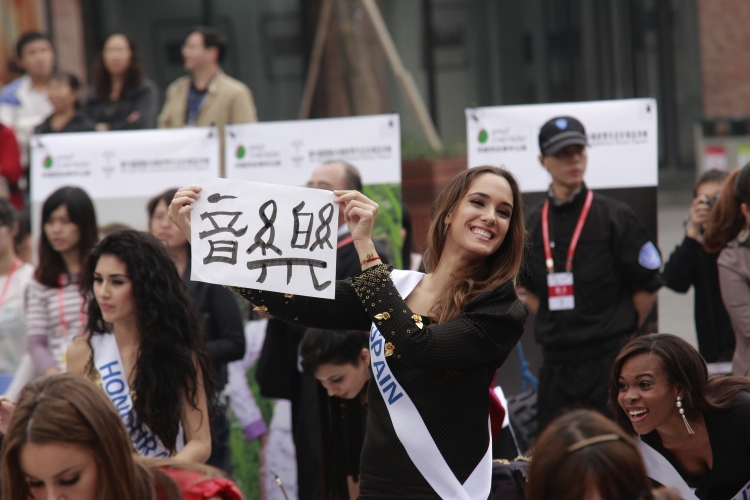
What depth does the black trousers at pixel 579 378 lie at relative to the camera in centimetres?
476

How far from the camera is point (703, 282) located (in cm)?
521

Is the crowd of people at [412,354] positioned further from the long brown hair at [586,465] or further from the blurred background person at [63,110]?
the blurred background person at [63,110]

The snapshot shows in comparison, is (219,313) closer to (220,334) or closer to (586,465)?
(220,334)

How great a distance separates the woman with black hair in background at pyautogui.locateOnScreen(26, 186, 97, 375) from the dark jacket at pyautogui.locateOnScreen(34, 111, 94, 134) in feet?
7.05

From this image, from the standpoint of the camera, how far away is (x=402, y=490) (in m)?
2.75

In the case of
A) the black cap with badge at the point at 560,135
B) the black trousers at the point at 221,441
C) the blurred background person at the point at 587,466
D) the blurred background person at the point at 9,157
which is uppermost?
the blurred background person at the point at 9,157

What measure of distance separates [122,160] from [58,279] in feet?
4.68

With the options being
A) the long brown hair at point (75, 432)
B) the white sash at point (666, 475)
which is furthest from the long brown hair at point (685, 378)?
the long brown hair at point (75, 432)

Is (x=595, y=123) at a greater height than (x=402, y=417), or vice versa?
(x=595, y=123)

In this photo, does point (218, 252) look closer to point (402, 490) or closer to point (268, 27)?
point (402, 490)

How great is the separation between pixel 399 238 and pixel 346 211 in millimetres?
2999

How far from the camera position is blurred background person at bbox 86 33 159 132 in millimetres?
7719

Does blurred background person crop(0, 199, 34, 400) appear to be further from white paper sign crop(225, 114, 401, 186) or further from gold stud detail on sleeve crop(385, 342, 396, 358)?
gold stud detail on sleeve crop(385, 342, 396, 358)

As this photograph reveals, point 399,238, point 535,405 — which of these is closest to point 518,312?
point 535,405
